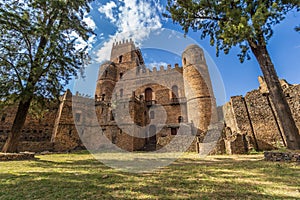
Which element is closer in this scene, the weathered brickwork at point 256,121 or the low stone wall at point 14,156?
the low stone wall at point 14,156

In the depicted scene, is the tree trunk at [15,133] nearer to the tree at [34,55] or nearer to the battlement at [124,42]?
the tree at [34,55]

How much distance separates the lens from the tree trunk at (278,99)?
6883mm

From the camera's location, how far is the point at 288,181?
3.69 metres

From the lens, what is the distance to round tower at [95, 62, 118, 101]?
27.1 m

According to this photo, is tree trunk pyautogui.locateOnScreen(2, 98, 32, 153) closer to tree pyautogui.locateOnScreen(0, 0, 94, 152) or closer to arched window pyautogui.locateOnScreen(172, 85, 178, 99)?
tree pyautogui.locateOnScreen(0, 0, 94, 152)

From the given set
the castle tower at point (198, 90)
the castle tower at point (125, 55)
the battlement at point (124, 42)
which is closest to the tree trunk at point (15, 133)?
the castle tower at point (198, 90)

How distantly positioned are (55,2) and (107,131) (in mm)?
13603

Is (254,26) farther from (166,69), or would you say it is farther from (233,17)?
(166,69)

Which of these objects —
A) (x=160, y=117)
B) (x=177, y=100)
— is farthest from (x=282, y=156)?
(x=177, y=100)

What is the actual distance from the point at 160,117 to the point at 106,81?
13042 mm

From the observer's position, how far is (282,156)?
6.47 m

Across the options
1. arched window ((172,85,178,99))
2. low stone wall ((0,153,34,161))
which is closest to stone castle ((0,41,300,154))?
arched window ((172,85,178,99))

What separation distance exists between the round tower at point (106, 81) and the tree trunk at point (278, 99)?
22958mm

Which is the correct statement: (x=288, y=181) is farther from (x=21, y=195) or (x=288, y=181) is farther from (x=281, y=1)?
(x=281, y=1)
